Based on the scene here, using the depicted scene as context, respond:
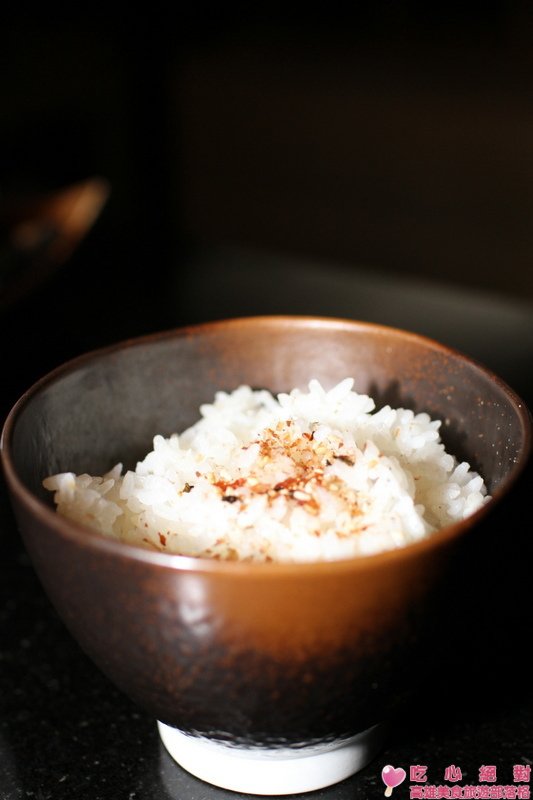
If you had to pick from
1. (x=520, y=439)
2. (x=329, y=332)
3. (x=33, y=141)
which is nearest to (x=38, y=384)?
(x=329, y=332)

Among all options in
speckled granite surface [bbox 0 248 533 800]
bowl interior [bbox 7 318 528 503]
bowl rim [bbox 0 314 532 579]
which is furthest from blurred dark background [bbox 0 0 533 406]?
bowl rim [bbox 0 314 532 579]

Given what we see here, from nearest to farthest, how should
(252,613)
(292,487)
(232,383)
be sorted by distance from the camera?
(252,613)
(292,487)
(232,383)

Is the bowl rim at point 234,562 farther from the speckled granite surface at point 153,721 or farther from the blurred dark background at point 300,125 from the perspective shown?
the blurred dark background at point 300,125

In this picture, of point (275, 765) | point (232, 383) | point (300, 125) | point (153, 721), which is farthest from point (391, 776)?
point (300, 125)

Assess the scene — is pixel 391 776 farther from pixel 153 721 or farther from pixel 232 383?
pixel 232 383

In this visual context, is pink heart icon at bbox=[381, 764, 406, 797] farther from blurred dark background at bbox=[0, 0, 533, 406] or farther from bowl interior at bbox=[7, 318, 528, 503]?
blurred dark background at bbox=[0, 0, 533, 406]

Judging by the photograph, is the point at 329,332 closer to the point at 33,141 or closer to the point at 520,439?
the point at 520,439

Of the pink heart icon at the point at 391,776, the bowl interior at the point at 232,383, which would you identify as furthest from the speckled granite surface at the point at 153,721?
the bowl interior at the point at 232,383
